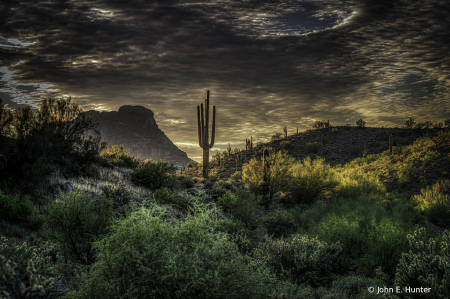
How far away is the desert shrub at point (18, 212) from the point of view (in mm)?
7082

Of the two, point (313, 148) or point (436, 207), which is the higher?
point (313, 148)

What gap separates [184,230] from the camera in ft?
10.6

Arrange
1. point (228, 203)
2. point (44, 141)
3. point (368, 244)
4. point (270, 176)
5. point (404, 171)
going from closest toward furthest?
1. point (368, 244)
2. point (44, 141)
3. point (228, 203)
4. point (270, 176)
5. point (404, 171)

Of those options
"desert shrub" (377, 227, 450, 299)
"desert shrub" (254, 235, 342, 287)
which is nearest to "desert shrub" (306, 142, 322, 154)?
"desert shrub" (254, 235, 342, 287)

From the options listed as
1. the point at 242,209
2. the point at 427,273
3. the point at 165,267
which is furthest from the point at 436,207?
the point at 165,267

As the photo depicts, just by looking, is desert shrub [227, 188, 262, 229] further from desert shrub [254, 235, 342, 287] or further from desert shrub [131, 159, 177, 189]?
desert shrub [254, 235, 342, 287]

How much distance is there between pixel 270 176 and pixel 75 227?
1861 cm

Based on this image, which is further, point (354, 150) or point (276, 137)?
point (276, 137)

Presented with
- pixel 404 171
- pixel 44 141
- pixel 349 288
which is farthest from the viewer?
pixel 404 171

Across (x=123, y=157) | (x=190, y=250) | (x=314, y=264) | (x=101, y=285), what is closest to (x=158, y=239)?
(x=190, y=250)

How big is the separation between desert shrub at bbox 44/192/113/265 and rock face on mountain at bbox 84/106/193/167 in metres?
80.4

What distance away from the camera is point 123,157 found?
67.6ft

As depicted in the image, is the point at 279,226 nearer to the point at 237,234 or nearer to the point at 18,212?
the point at 237,234

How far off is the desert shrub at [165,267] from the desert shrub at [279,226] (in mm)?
11918
